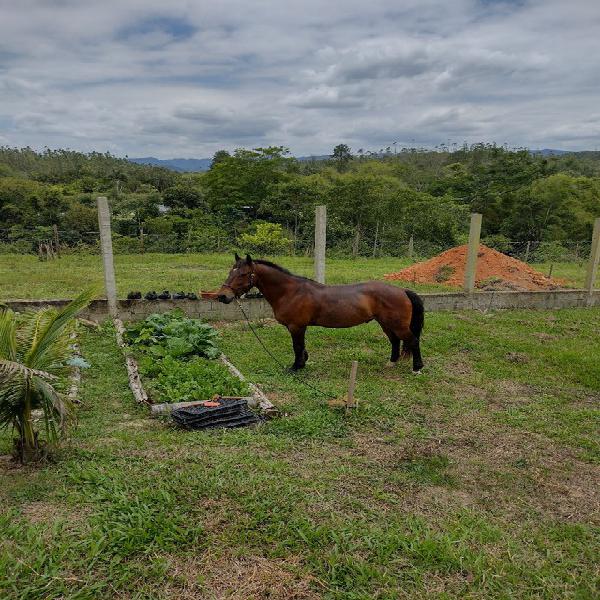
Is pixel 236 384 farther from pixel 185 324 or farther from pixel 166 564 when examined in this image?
pixel 166 564

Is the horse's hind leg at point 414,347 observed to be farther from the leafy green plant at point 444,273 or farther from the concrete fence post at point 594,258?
the leafy green plant at point 444,273

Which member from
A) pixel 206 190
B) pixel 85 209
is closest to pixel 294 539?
pixel 85 209

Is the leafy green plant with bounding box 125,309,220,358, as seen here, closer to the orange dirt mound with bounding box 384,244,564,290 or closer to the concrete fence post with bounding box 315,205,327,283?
the concrete fence post with bounding box 315,205,327,283

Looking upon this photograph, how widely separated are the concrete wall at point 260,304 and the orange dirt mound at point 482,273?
1.70 m

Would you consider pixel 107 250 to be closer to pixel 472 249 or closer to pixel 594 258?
pixel 472 249

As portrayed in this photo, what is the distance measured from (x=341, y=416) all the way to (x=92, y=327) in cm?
487

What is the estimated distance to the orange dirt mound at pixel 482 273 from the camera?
44.0 ft

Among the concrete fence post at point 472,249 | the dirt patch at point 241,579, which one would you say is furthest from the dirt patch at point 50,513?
the concrete fence post at point 472,249

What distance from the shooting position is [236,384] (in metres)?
5.79

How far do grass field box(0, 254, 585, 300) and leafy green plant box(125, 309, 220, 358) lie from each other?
79.5 inches

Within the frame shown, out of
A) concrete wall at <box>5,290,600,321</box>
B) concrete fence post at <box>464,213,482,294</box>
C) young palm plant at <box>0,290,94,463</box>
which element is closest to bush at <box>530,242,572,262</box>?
concrete wall at <box>5,290,600,321</box>

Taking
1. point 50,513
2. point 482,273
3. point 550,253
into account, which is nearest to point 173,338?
point 50,513

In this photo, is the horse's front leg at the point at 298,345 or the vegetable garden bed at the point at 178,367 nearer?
the vegetable garden bed at the point at 178,367

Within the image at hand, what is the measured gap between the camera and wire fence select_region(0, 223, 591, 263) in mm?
16516
